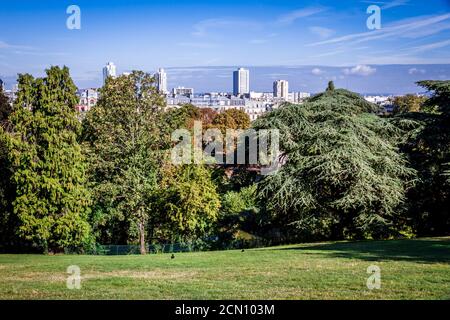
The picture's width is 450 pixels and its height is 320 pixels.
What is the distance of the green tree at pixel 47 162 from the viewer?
21844 millimetres

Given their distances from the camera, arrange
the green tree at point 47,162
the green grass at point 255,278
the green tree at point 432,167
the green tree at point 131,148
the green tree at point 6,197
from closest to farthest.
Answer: the green grass at point 255,278 < the green tree at point 47,162 < the green tree at point 6,197 < the green tree at point 131,148 < the green tree at point 432,167

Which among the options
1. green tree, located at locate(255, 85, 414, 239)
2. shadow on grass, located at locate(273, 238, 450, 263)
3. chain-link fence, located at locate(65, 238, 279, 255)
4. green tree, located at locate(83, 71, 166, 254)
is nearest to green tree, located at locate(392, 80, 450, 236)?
green tree, located at locate(255, 85, 414, 239)

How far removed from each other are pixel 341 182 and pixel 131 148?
35.5ft

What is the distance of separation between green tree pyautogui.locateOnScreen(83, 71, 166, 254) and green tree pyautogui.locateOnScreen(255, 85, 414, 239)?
6.16 meters

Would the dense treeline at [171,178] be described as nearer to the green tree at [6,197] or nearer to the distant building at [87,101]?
the green tree at [6,197]

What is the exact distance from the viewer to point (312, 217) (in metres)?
23.6

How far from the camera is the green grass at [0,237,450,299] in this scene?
29.9 feet

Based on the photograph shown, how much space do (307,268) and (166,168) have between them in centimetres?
1518

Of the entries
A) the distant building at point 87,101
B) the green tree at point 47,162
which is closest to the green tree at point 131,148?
the green tree at point 47,162

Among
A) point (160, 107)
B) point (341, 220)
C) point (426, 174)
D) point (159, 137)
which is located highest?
point (160, 107)

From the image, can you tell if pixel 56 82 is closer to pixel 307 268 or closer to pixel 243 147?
pixel 243 147

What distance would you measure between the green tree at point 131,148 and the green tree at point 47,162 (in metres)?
1.74

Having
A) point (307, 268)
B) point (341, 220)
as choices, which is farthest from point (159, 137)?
point (307, 268)

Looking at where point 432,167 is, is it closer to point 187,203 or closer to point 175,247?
point 187,203
